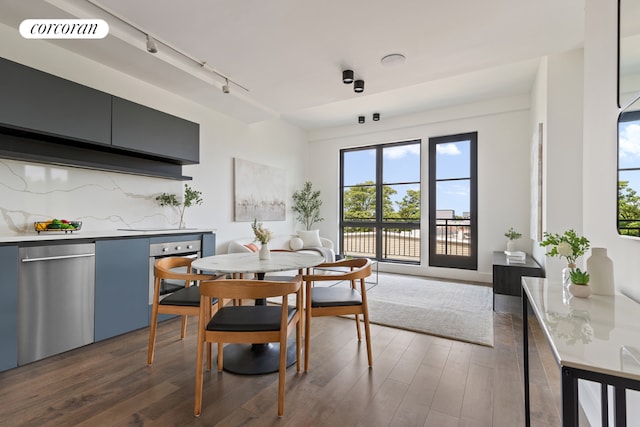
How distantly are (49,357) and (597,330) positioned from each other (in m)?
3.42

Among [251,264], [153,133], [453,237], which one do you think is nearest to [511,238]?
[453,237]

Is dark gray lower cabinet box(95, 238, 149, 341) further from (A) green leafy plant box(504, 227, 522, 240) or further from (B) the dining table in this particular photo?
(A) green leafy plant box(504, 227, 522, 240)

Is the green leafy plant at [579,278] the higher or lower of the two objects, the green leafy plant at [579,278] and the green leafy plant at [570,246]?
the lower

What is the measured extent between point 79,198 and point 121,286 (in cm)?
101

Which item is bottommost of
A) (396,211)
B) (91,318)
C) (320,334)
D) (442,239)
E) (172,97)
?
(320,334)

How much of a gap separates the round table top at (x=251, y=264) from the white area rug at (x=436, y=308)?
129 centimetres

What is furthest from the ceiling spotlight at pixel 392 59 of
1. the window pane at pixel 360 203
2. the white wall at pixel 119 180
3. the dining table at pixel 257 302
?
the window pane at pixel 360 203

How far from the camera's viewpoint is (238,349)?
2449 mm

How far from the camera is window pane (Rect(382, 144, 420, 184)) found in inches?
230

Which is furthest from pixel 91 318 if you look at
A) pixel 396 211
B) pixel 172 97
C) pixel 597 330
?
pixel 396 211

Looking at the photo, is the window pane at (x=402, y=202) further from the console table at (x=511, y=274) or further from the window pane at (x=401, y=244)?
the console table at (x=511, y=274)

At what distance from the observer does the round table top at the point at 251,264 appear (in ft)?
6.82

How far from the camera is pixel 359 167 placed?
6.52 meters

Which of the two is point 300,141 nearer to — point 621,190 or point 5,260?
point 5,260
